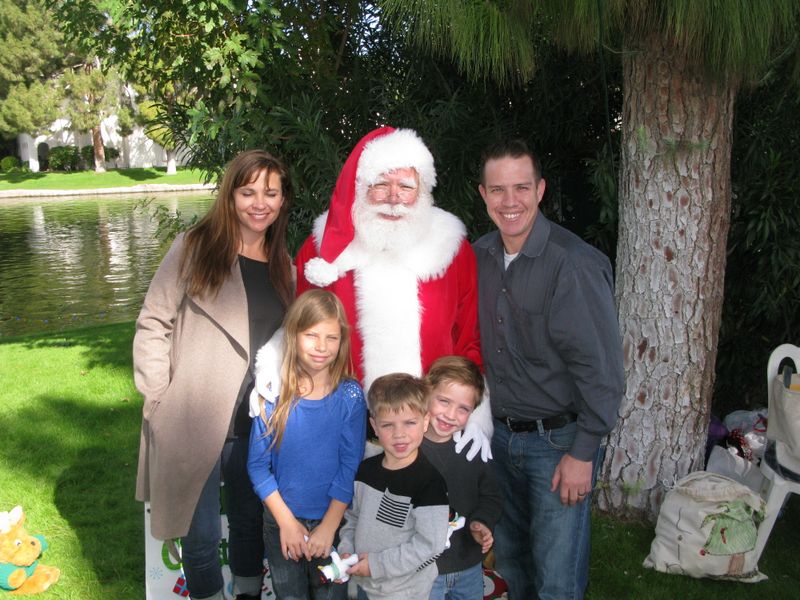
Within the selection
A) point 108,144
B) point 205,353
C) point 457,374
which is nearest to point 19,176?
point 108,144

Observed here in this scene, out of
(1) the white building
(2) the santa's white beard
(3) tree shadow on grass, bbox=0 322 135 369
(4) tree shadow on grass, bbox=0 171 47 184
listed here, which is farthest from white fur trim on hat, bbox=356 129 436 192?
(1) the white building

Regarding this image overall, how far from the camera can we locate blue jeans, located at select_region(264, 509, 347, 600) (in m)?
2.33

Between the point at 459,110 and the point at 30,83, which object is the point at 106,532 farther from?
the point at 30,83

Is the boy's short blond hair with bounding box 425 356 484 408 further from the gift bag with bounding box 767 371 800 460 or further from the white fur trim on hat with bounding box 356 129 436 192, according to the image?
the gift bag with bounding box 767 371 800 460

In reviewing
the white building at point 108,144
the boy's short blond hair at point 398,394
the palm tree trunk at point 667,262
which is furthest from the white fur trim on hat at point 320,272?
the white building at point 108,144

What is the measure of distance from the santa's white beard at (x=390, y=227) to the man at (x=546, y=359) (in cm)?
29

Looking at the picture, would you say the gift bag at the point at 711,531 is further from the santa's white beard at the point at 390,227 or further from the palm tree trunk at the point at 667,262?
the santa's white beard at the point at 390,227

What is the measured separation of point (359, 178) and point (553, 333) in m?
0.92

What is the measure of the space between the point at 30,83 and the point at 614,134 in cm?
3828

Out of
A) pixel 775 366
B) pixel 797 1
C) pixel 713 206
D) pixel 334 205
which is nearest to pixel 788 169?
pixel 713 206

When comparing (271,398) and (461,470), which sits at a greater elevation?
(271,398)

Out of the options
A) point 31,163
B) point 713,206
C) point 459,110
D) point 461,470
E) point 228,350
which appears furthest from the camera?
point 31,163

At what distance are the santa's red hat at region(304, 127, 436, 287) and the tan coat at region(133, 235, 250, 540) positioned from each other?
308 millimetres

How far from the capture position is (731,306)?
162 inches
